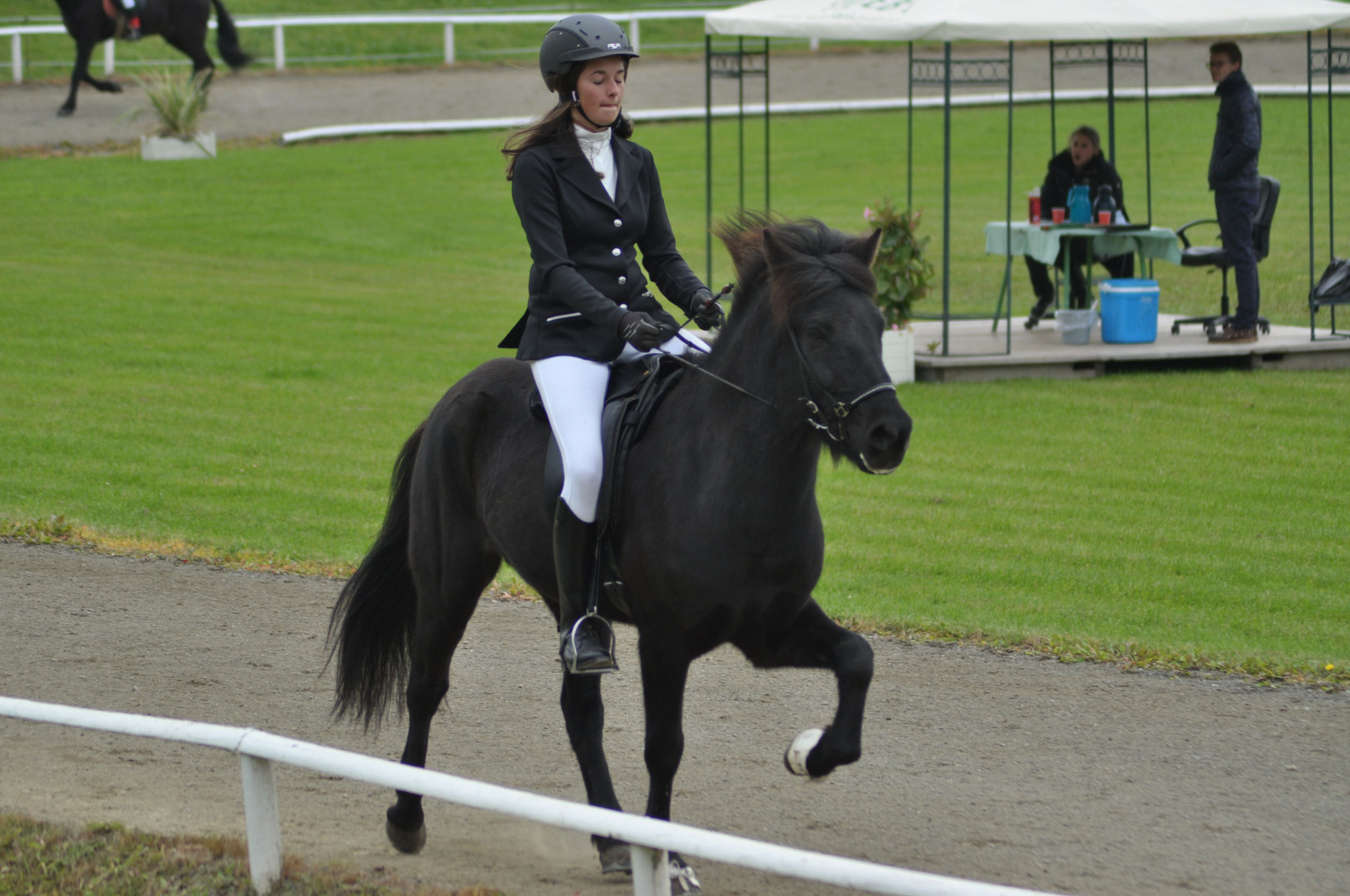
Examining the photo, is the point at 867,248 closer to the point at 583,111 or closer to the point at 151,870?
the point at 583,111

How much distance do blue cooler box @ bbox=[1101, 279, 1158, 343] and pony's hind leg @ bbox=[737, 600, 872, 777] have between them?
415 inches

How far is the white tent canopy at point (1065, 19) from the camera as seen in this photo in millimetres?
12203

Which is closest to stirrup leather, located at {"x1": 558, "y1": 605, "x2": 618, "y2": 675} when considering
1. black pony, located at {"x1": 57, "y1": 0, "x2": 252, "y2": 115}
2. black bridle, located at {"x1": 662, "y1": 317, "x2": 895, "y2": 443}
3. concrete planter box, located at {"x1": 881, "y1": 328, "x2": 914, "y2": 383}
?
black bridle, located at {"x1": 662, "y1": 317, "x2": 895, "y2": 443}

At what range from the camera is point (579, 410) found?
455cm

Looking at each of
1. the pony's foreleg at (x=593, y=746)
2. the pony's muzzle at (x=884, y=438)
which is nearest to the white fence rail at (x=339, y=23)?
the pony's foreleg at (x=593, y=746)

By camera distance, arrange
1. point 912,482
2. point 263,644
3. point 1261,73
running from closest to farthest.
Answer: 1. point 263,644
2. point 912,482
3. point 1261,73

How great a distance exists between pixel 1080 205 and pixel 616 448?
35.4 feet

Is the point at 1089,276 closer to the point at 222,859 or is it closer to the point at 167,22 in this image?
the point at 222,859

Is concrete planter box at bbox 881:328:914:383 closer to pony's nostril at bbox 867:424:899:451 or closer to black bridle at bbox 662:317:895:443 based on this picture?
black bridle at bbox 662:317:895:443

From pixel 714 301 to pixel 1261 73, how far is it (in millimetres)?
31277

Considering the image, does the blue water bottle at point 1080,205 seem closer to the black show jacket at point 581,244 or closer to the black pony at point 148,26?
the black show jacket at point 581,244

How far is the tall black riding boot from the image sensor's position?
4.45 m

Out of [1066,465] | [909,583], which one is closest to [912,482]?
[1066,465]

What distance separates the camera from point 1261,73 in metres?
32.1
